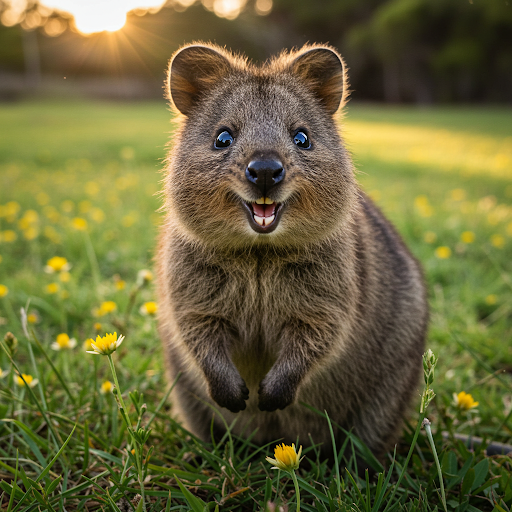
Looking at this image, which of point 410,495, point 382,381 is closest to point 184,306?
point 382,381

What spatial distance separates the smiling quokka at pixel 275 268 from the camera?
99.6 inches

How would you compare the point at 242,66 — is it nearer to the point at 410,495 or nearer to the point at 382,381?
the point at 382,381

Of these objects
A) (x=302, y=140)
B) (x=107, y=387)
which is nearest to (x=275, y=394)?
(x=107, y=387)

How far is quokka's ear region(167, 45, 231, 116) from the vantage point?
289 cm

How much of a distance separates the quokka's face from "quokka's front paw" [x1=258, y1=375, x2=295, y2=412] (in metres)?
0.75

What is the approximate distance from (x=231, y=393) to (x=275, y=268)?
0.71m

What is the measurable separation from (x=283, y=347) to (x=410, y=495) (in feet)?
3.14

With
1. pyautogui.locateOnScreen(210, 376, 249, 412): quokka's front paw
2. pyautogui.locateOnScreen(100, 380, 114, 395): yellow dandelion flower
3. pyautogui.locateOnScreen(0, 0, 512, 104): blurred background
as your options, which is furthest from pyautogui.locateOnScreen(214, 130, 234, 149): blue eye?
pyautogui.locateOnScreen(0, 0, 512, 104): blurred background

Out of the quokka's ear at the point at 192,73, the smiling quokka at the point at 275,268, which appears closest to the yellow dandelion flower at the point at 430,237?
the smiling quokka at the point at 275,268

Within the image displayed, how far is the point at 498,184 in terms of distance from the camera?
33.2ft

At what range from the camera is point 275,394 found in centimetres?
257

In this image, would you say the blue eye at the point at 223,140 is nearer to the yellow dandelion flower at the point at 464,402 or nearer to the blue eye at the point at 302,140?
the blue eye at the point at 302,140

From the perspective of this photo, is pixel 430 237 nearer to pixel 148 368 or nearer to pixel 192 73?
pixel 148 368

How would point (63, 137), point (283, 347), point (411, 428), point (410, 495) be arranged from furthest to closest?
point (63, 137) < point (411, 428) < point (283, 347) < point (410, 495)
